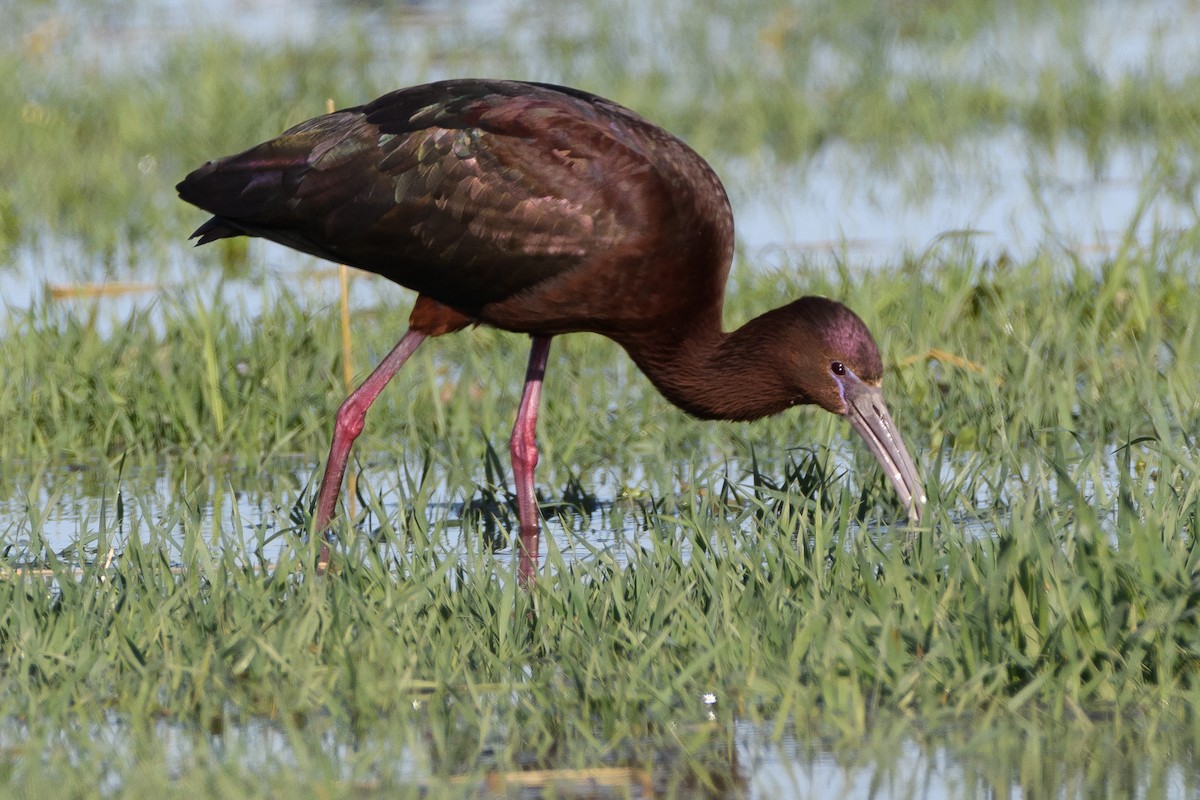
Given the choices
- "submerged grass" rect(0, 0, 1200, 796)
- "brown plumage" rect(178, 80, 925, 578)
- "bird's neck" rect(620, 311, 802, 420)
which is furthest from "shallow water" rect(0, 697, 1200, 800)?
"bird's neck" rect(620, 311, 802, 420)

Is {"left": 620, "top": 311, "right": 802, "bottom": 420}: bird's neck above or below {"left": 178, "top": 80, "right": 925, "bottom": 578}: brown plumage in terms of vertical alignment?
below

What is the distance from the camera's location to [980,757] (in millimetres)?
3576

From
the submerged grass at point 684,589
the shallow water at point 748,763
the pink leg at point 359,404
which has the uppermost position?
the pink leg at point 359,404

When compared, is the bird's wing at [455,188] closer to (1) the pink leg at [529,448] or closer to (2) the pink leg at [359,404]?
(2) the pink leg at [359,404]

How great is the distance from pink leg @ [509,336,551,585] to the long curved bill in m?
0.88

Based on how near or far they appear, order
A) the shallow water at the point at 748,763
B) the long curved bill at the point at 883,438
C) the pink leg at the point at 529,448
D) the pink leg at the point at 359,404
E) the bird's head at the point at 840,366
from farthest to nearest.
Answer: the pink leg at the point at 359,404 < the pink leg at the point at 529,448 < the bird's head at the point at 840,366 < the long curved bill at the point at 883,438 < the shallow water at the point at 748,763

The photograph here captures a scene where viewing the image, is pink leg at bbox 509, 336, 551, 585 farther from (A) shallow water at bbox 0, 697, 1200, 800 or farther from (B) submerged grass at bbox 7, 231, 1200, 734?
(A) shallow water at bbox 0, 697, 1200, 800

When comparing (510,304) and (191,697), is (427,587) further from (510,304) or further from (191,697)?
(510,304)

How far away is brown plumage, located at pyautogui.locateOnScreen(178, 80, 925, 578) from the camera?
5523mm

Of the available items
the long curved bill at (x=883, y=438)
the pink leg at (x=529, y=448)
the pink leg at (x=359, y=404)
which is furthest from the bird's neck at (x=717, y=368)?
the pink leg at (x=359, y=404)

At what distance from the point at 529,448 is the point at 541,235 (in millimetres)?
635

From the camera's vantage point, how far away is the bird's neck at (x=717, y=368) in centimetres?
564

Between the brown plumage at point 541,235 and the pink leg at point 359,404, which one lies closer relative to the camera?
the brown plumage at point 541,235

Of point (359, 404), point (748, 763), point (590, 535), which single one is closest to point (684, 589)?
point (748, 763)
